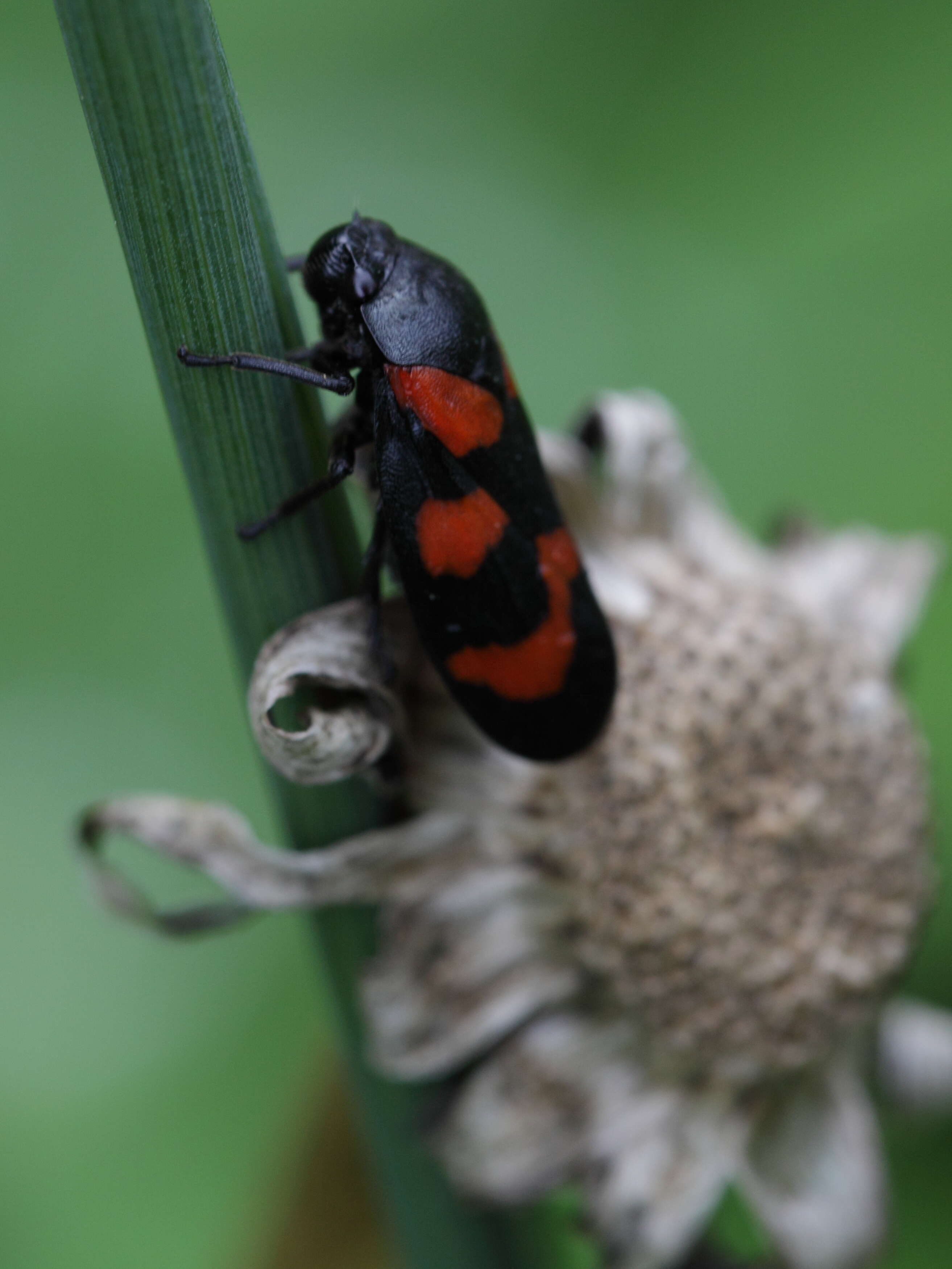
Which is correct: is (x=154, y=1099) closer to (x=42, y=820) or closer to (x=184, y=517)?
(x=42, y=820)

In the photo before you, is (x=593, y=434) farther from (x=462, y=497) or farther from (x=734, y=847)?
(x=734, y=847)

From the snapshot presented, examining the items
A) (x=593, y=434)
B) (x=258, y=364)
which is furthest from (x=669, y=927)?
(x=258, y=364)

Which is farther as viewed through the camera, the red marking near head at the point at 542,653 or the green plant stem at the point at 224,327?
the red marking near head at the point at 542,653

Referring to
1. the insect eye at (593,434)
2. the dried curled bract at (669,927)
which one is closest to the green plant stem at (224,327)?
the dried curled bract at (669,927)

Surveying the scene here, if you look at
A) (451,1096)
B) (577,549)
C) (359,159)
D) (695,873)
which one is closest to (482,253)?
(359,159)

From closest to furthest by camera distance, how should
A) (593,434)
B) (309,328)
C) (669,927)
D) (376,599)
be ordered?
1. (376,599)
2. (669,927)
3. (593,434)
4. (309,328)

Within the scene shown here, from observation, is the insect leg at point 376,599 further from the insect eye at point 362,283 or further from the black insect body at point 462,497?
the insect eye at point 362,283

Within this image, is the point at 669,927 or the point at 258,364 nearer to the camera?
the point at 258,364
